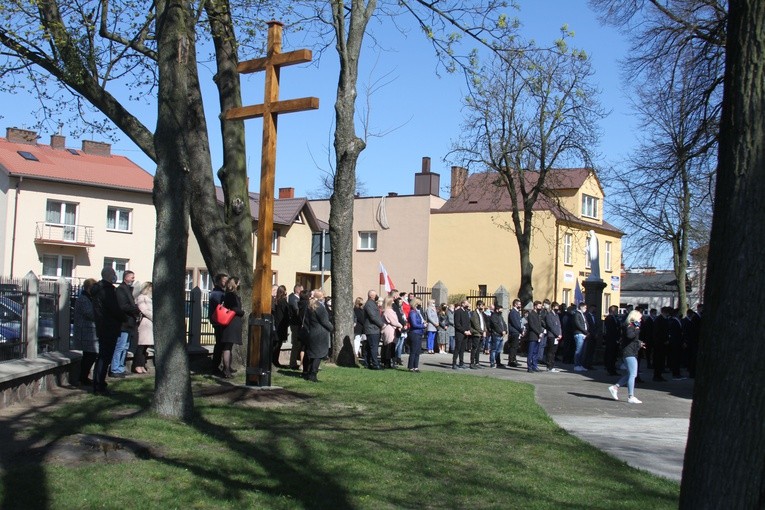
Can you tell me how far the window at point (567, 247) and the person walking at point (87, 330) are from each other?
137 feet

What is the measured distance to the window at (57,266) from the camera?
49.4 m

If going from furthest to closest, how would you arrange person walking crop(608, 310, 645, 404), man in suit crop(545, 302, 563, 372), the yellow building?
the yellow building, man in suit crop(545, 302, 563, 372), person walking crop(608, 310, 645, 404)

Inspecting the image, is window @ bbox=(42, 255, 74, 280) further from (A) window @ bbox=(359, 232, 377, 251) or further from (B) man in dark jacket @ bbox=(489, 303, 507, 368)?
(B) man in dark jacket @ bbox=(489, 303, 507, 368)

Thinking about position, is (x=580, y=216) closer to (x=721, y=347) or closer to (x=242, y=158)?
(x=242, y=158)

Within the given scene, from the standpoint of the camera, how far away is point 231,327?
15055 millimetres

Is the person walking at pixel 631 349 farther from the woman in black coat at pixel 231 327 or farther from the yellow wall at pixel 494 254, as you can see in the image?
the yellow wall at pixel 494 254

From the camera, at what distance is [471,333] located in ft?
73.8

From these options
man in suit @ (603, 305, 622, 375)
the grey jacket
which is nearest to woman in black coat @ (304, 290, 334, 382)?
the grey jacket

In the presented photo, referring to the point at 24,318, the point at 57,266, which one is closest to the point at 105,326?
the point at 24,318

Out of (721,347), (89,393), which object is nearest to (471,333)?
(89,393)

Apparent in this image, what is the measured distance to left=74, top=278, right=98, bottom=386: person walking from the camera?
12853 mm

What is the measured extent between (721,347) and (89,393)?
993 cm

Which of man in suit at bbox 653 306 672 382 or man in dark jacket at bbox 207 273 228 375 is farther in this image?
man in suit at bbox 653 306 672 382

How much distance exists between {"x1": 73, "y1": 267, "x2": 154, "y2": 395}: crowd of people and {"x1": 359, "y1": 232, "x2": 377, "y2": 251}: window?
4174cm
